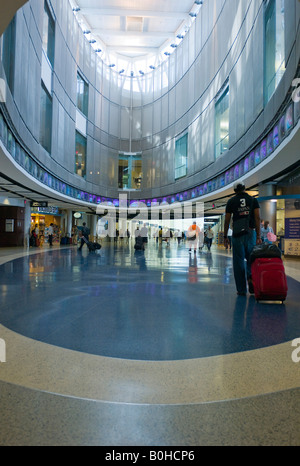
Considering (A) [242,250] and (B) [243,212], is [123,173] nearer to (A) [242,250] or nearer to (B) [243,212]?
(B) [243,212]

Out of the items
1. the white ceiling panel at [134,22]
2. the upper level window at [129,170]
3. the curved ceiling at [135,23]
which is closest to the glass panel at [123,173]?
Result: the upper level window at [129,170]

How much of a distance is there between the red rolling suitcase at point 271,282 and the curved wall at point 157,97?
8273mm

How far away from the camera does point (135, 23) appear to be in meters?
39.7

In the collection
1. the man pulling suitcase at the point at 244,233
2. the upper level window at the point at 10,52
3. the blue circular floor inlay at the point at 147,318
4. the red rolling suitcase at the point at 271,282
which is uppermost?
the upper level window at the point at 10,52

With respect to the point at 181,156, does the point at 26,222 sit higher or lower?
lower

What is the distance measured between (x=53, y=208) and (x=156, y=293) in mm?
30995

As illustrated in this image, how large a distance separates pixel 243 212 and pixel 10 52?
13.8 meters

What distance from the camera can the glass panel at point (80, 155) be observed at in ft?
110

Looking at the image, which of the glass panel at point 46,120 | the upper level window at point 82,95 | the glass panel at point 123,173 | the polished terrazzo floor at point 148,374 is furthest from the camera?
the glass panel at point 123,173

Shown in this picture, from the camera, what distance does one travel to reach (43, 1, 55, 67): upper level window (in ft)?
74.5

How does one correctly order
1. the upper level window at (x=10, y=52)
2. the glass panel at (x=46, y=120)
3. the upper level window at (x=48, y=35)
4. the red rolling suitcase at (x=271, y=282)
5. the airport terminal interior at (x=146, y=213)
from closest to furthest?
1. the airport terminal interior at (x=146, y=213)
2. the red rolling suitcase at (x=271, y=282)
3. the upper level window at (x=10, y=52)
4. the upper level window at (x=48, y=35)
5. the glass panel at (x=46, y=120)

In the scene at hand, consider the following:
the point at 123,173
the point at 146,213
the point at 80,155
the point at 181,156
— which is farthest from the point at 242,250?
the point at 123,173

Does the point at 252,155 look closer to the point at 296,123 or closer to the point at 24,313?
the point at 296,123

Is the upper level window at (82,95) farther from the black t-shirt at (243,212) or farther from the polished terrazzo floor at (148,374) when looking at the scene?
the polished terrazzo floor at (148,374)
